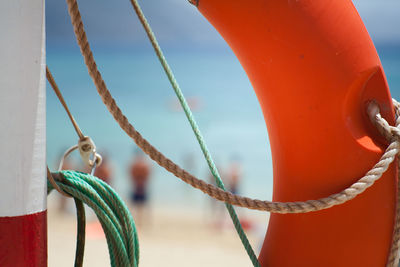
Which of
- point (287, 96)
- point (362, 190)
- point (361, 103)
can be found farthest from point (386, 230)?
point (287, 96)

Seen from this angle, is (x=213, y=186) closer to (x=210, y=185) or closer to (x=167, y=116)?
(x=210, y=185)

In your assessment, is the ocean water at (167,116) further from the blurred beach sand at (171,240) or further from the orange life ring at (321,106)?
the orange life ring at (321,106)

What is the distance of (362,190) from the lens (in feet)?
4.13

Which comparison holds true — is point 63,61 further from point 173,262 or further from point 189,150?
point 173,262

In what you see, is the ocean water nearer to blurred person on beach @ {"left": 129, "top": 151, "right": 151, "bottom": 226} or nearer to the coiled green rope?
blurred person on beach @ {"left": 129, "top": 151, "right": 151, "bottom": 226}

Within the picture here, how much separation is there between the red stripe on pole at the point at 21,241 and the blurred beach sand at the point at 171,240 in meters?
2.06

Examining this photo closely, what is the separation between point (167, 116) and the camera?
16.5m

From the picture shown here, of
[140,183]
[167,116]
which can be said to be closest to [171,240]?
[140,183]

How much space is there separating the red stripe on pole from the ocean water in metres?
8.52

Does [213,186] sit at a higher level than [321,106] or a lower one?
lower

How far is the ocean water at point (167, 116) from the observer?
456 inches

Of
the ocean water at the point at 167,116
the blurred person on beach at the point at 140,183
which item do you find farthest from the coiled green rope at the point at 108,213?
the ocean water at the point at 167,116

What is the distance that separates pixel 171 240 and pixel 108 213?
4.37 metres

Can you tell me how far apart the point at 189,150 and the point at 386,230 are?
12112mm
